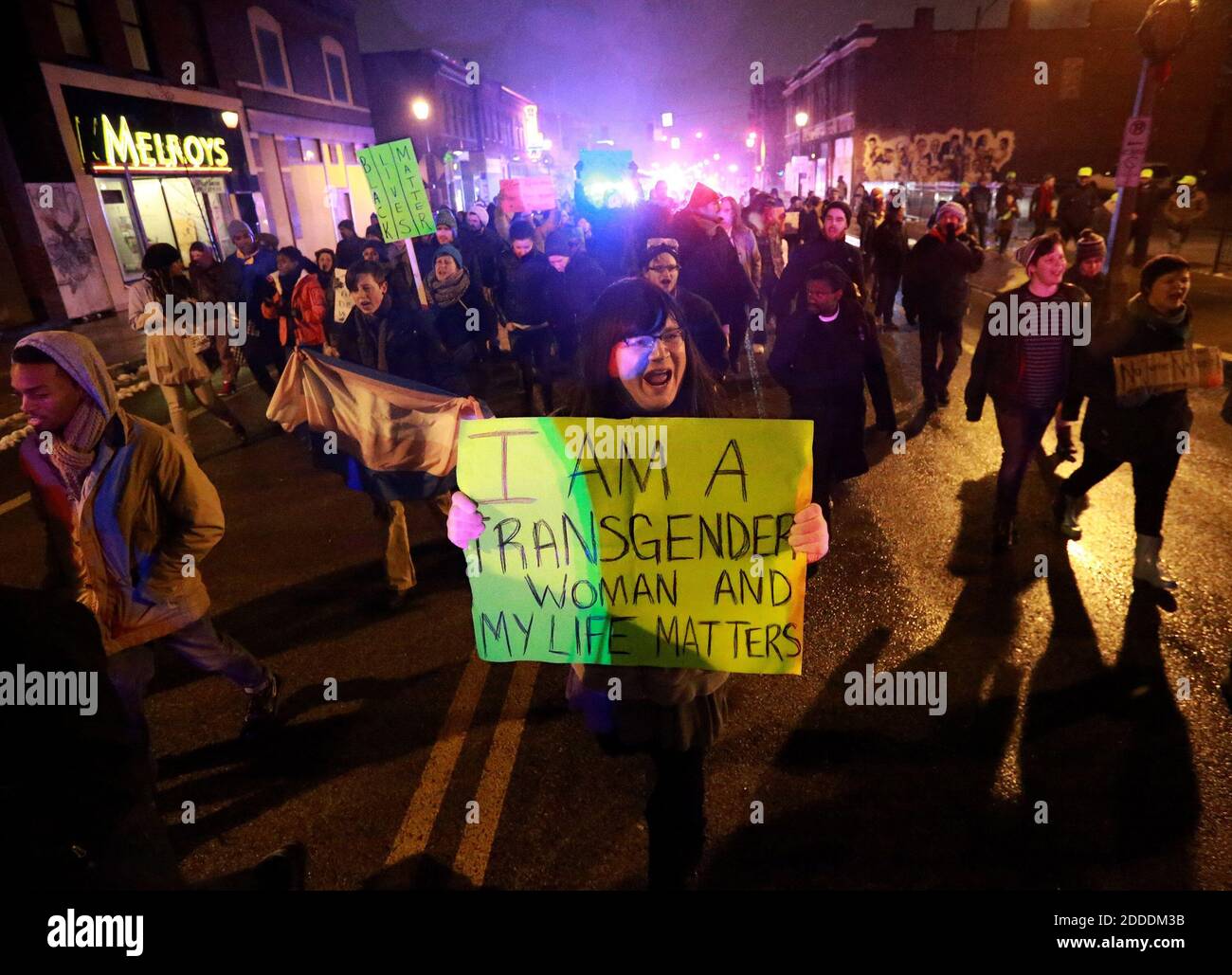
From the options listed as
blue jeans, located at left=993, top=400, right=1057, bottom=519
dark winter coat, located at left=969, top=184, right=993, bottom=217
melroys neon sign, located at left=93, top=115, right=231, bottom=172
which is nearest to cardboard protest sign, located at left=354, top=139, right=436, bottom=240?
blue jeans, located at left=993, top=400, right=1057, bottom=519

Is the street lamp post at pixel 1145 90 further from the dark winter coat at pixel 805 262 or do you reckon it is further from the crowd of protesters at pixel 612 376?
the crowd of protesters at pixel 612 376

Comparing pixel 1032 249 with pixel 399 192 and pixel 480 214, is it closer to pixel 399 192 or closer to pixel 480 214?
pixel 399 192

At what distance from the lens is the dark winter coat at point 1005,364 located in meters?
4.64

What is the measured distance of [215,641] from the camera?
137 inches

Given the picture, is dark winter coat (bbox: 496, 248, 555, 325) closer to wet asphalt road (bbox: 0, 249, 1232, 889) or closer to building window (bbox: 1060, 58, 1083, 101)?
wet asphalt road (bbox: 0, 249, 1232, 889)

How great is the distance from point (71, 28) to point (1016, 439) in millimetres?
23197

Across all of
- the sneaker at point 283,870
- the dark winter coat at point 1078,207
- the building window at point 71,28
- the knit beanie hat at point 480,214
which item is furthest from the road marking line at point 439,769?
the building window at point 71,28

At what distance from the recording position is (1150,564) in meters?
4.49

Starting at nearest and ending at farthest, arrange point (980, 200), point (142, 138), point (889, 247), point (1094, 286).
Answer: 1. point (1094, 286)
2. point (889, 247)
3. point (142, 138)
4. point (980, 200)

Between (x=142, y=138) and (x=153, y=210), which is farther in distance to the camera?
(x=153, y=210)

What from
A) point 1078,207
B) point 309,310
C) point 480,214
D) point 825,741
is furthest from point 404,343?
point 480,214

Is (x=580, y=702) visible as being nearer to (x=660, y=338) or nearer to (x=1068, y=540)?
(x=660, y=338)

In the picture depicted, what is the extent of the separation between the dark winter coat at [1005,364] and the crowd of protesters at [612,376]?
1cm

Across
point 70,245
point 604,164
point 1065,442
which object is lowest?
point 1065,442
